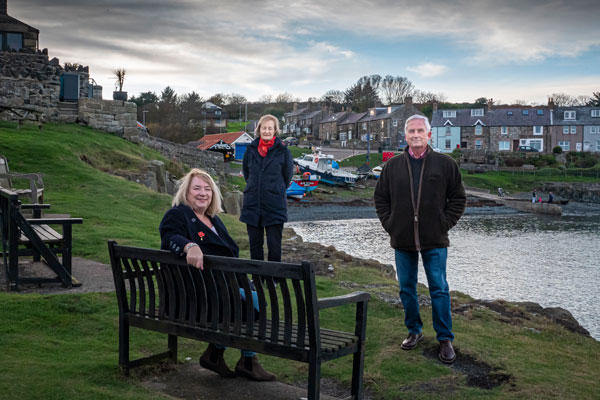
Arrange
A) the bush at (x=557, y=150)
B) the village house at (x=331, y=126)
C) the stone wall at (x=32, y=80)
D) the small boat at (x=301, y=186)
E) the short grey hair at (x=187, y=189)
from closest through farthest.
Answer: the short grey hair at (x=187, y=189), the stone wall at (x=32, y=80), the small boat at (x=301, y=186), the bush at (x=557, y=150), the village house at (x=331, y=126)

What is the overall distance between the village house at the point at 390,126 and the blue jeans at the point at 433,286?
80.9m

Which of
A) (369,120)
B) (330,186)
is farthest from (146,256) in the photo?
(369,120)

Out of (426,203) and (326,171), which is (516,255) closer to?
(426,203)

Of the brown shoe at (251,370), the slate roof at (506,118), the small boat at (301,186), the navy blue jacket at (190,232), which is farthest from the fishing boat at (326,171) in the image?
the brown shoe at (251,370)

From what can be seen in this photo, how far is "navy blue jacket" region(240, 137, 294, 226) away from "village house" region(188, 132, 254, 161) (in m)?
50.4

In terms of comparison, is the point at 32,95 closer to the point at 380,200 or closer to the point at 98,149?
the point at 98,149

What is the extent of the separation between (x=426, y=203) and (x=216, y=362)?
7.73 ft

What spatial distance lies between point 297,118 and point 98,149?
331ft

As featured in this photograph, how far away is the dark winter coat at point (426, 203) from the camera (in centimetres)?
555

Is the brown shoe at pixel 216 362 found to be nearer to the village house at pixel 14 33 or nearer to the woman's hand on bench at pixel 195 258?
the woman's hand on bench at pixel 195 258

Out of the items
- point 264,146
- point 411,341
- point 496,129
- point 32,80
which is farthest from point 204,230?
point 496,129

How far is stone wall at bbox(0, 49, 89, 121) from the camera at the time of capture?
26.3 meters

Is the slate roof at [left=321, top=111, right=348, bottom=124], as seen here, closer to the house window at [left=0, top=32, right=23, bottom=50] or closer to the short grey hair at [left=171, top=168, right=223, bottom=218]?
the house window at [left=0, top=32, right=23, bottom=50]

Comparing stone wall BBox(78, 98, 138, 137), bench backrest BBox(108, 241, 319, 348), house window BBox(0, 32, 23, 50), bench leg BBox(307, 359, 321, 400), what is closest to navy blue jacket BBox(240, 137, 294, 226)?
bench backrest BBox(108, 241, 319, 348)
